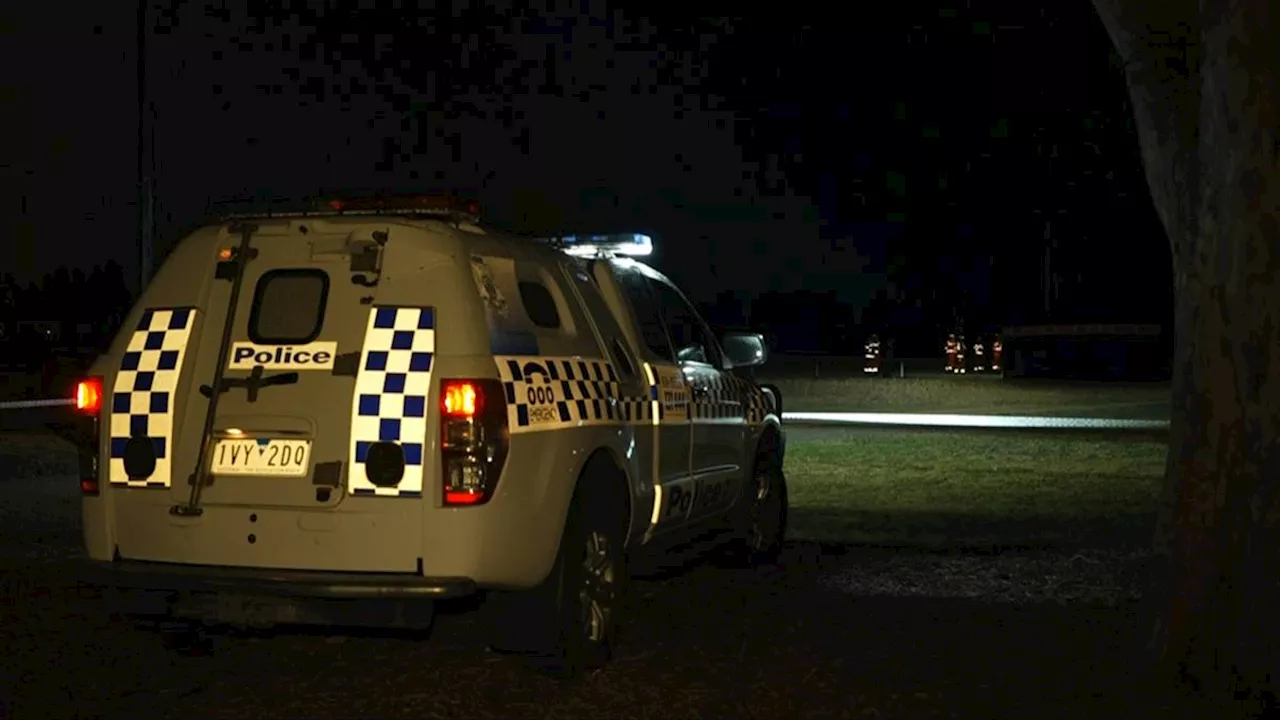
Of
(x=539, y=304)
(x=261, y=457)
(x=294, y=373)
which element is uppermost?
(x=539, y=304)

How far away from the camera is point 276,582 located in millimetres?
6223

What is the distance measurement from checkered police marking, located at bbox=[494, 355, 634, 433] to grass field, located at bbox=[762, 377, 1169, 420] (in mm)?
23157

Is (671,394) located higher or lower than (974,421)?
higher

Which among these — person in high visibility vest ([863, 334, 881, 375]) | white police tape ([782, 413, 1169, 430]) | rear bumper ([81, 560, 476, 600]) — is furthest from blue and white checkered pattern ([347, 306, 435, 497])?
person in high visibility vest ([863, 334, 881, 375])

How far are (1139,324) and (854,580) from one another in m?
47.0

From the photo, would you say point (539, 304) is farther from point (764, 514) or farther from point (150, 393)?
point (764, 514)

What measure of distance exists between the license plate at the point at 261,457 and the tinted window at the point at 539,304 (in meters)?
1.26

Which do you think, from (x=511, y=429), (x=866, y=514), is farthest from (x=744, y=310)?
(x=511, y=429)

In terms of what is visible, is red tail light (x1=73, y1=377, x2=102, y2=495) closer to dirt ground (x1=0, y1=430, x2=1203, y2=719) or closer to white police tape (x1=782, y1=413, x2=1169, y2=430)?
dirt ground (x1=0, y1=430, x2=1203, y2=719)

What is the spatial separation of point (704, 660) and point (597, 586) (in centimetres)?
67

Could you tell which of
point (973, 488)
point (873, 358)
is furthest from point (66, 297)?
point (973, 488)

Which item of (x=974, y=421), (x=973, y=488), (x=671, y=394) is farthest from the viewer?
(x=974, y=421)

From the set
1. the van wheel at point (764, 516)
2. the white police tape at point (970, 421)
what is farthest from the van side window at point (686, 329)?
the white police tape at point (970, 421)

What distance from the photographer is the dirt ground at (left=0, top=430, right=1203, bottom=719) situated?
6.60m
